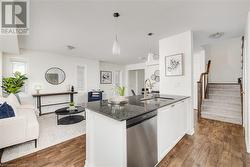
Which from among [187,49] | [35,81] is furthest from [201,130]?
[35,81]

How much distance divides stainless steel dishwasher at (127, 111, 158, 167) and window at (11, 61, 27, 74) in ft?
16.2

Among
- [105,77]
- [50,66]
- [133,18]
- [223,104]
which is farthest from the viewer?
[105,77]

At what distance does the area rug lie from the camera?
1986mm

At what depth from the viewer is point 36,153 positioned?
1.99 meters

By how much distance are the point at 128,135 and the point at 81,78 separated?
5.22 metres

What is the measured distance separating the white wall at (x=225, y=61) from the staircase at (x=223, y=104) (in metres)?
0.77

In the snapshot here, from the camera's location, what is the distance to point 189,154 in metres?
1.96

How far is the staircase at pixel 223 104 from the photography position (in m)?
3.43

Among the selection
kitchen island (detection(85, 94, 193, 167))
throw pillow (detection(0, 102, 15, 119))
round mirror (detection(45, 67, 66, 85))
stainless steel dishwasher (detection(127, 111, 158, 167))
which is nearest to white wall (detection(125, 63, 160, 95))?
round mirror (detection(45, 67, 66, 85))

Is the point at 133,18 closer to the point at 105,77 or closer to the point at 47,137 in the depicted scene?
the point at 47,137

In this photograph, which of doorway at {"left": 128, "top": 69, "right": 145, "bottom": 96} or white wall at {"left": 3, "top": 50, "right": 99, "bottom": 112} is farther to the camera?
doorway at {"left": 128, "top": 69, "right": 145, "bottom": 96}

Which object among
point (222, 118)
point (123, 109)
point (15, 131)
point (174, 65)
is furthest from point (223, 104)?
point (15, 131)

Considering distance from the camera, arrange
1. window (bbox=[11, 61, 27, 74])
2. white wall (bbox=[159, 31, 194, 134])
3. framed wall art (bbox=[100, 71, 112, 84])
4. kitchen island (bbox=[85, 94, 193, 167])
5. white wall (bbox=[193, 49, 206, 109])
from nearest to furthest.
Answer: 1. kitchen island (bbox=[85, 94, 193, 167])
2. white wall (bbox=[159, 31, 194, 134])
3. window (bbox=[11, 61, 27, 74])
4. white wall (bbox=[193, 49, 206, 109])
5. framed wall art (bbox=[100, 71, 112, 84])

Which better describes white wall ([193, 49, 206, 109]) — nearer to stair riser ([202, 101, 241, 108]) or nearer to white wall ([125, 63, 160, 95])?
stair riser ([202, 101, 241, 108])
